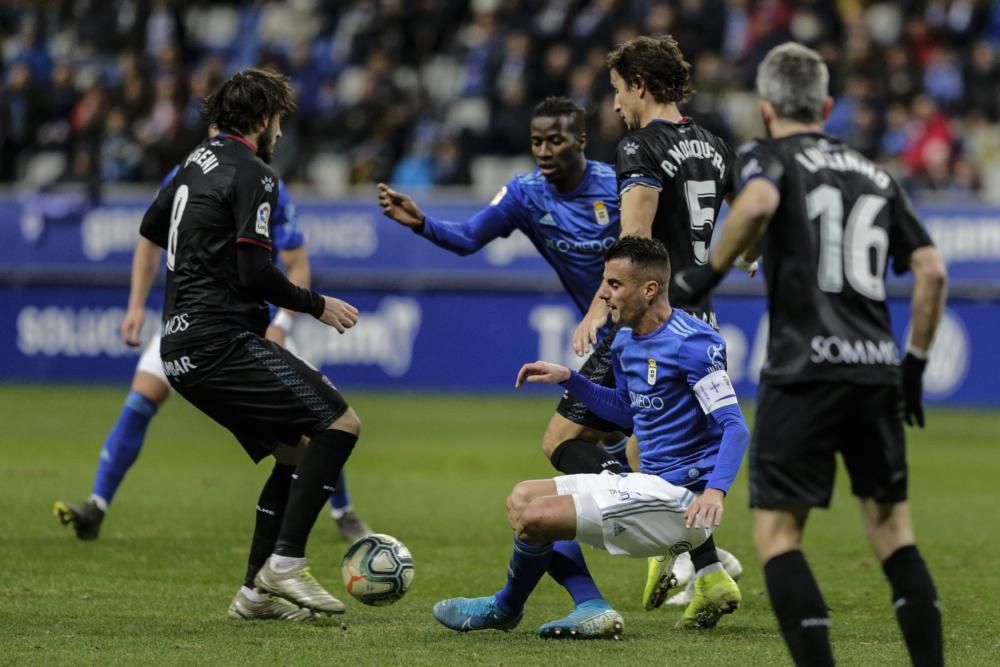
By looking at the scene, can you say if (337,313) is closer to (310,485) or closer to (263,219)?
(263,219)

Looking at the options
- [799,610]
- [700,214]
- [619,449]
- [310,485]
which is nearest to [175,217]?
[310,485]

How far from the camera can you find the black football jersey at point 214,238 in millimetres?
7047

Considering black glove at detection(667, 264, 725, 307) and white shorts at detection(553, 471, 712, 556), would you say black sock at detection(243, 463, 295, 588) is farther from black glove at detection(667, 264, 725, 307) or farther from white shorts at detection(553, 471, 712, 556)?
black glove at detection(667, 264, 725, 307)

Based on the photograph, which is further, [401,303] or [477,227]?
[401,303]

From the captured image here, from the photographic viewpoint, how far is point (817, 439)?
5320 mm

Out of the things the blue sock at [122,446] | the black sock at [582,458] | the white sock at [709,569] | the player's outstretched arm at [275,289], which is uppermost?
the player's outstretched arm at [275,289]

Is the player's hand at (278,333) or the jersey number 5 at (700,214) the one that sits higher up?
the jersey number 5 at (700,214)

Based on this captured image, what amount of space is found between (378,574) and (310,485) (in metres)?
0.47

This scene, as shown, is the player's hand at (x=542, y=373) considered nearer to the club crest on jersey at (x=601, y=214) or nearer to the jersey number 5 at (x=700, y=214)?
the jersey number 5 at (x=700, y=214)

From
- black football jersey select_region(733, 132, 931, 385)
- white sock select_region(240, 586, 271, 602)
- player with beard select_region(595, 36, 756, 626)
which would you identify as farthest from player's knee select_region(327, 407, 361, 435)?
black football jersey select_region(733, 132, 931, 385)

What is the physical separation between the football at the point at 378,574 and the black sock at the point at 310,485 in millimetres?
232

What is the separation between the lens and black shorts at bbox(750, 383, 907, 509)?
17.4ft

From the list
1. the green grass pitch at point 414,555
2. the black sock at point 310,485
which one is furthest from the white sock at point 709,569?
the black sock at point 310,485

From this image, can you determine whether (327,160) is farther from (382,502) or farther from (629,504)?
(629,504)
